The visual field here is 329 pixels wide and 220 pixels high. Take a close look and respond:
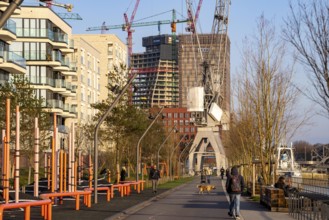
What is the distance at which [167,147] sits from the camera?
89188 mm

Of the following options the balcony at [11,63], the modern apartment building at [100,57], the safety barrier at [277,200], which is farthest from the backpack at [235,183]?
the modern apartment building at [100,57]

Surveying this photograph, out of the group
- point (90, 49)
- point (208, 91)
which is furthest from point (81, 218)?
point (208, 91)

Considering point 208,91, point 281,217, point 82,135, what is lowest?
point 281,217

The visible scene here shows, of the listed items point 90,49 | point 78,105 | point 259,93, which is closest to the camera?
point 259,93

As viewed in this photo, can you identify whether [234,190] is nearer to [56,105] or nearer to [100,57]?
[56,105]

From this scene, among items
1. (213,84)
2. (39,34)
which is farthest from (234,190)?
(213,84)

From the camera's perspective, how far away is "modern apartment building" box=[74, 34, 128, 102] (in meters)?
98.8

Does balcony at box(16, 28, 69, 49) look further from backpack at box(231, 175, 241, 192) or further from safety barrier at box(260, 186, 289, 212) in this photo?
backpack at box(231, 175, 241, 192)

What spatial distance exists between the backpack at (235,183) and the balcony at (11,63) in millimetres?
36240

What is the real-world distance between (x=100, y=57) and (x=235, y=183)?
315 feet

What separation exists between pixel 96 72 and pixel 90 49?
17.9 ft

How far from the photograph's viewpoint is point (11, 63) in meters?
58.8

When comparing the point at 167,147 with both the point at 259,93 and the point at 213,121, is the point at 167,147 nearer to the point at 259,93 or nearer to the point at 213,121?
the point at 213,121

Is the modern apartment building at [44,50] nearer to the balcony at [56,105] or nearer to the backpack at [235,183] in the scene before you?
the balcony at [56,105]
